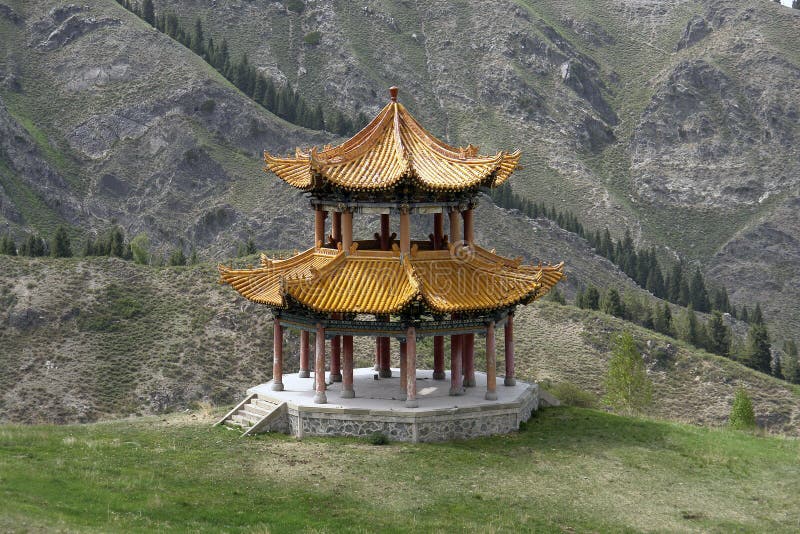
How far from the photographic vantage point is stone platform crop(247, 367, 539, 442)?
38.9m

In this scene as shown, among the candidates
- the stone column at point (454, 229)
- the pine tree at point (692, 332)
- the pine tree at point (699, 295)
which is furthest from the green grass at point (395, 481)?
the pine tree at point (699, 295)

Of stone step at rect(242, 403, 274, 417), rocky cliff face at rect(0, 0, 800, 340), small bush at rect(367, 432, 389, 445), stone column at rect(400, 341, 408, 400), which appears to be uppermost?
rocky cliff face at rect(0, 0, 800, 340)

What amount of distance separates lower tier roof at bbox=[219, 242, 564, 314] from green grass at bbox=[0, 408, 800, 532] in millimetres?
5426

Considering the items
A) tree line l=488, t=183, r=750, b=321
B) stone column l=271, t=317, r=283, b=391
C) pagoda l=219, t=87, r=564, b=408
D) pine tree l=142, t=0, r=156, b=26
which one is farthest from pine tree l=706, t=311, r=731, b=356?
pine tree l=142, t=0, r=156, b=26

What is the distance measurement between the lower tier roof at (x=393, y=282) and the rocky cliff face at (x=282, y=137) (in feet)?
305

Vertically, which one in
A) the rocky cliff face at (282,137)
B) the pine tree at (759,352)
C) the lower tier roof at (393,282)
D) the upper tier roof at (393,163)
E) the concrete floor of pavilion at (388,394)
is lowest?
the pine tree at (759,352)

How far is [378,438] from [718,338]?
238 ft

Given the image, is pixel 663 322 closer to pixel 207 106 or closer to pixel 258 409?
pixel 258 409

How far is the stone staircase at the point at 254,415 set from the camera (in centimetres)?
4002

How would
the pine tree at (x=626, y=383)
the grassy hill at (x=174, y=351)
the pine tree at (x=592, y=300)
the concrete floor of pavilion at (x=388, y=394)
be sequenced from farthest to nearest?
the pine tree at (x=592, y=300) < the grassy hill at (x=174, y=351) < the pine tree at (x=626, y=383) < the concrete floor of pavilion at (x=388, y=394)

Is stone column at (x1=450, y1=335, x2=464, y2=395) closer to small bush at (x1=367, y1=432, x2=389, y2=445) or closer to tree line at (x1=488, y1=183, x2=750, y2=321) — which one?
small bush at (x1=367, y1=432, x2=389, y2=445)

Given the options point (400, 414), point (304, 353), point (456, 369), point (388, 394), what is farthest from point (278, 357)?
point (456, 369)

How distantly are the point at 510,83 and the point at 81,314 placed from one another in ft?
433

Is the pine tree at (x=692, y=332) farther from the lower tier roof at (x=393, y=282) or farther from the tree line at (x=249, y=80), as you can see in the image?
the tree line at (x=249, y=80)
